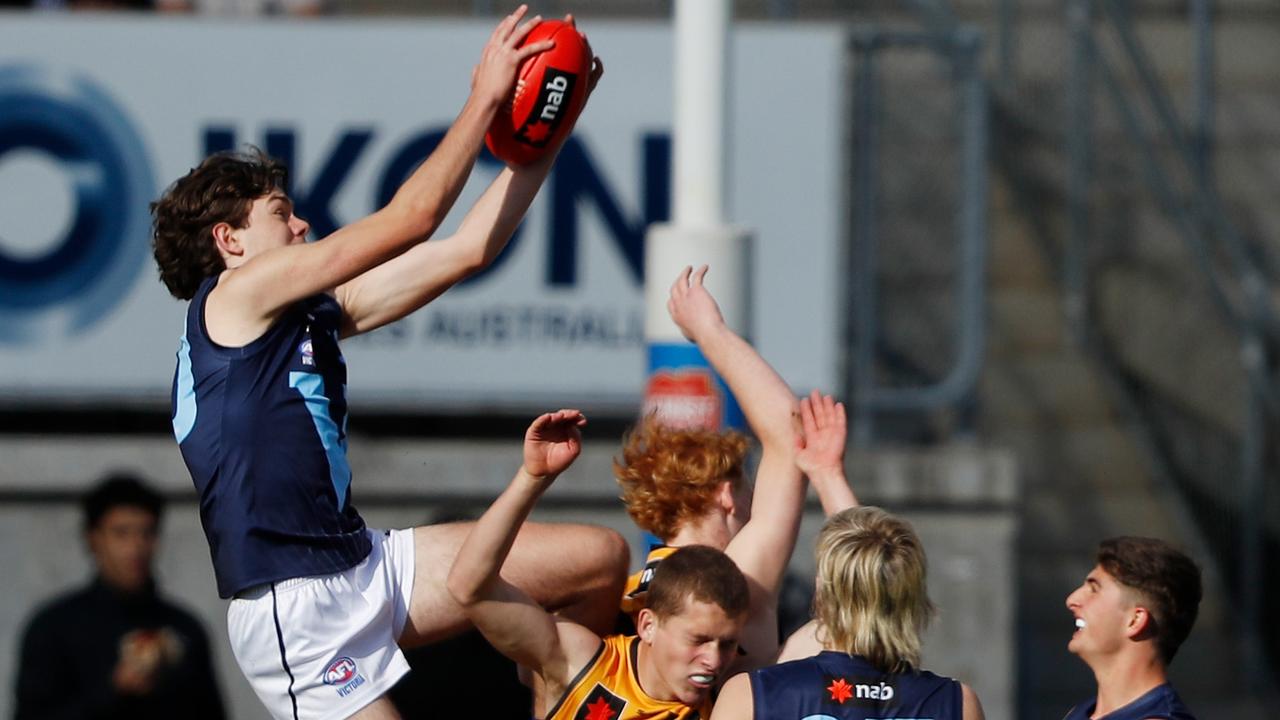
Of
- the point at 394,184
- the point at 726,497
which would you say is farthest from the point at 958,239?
the point at 726,497

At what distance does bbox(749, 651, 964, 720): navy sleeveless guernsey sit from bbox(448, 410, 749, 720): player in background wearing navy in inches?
6.0

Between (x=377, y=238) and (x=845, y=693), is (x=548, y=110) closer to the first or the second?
(x=377, y=238)

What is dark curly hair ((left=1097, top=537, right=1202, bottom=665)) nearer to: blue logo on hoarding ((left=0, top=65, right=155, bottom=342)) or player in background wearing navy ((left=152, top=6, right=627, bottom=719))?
player in background wearing navy ((left=152, top=6, right=627, bottom=719))

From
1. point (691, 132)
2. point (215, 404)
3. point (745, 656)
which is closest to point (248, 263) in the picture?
point (215, 404)

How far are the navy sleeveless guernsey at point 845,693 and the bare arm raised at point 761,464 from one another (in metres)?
0.38

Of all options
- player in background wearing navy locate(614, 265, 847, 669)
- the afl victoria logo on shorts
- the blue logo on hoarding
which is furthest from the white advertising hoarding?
the afl victoria logo on shorts

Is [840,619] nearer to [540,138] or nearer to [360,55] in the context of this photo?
[540,138]

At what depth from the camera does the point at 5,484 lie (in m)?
8.46

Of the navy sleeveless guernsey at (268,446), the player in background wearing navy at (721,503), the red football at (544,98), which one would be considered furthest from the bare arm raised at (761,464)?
the navy sleeveless guernsey at (268,446)

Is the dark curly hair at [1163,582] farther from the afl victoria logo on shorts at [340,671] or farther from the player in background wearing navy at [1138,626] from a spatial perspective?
the afl victoria logo on shorts at [340,671]

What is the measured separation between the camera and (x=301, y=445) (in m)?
4.02

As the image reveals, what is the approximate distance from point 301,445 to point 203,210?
2.01 feet

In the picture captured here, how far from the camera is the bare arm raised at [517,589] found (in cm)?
384

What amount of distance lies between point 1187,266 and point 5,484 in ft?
20.5
